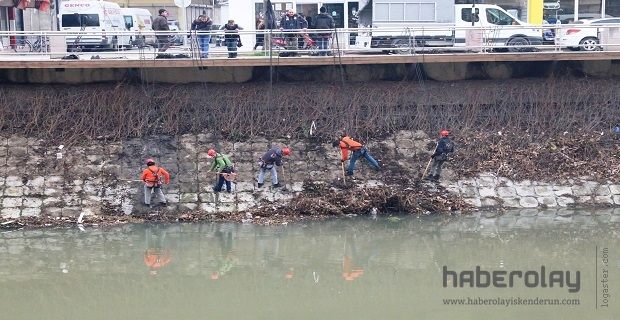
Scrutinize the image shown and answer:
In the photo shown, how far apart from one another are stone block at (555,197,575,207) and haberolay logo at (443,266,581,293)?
5.36m

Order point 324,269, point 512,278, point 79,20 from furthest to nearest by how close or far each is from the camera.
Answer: point 79,20 → point 324,269 → point 512,278

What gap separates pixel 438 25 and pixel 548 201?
7.10m

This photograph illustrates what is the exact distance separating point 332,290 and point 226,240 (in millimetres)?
4424

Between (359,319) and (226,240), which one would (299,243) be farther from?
(359,319)

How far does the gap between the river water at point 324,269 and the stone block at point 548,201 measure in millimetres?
495

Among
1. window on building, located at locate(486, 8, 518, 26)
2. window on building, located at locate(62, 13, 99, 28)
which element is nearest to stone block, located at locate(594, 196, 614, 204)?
window on building, located at locate(486, 8, 518, 26)

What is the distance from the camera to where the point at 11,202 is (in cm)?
2305

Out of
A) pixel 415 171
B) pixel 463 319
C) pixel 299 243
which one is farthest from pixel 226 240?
pixel 463 319

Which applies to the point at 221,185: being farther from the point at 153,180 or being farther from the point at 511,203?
the point at 511,203

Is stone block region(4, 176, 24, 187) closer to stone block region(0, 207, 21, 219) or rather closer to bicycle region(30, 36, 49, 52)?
stone block region(0, 207, 21, 219)

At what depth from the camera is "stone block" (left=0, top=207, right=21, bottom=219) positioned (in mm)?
22703

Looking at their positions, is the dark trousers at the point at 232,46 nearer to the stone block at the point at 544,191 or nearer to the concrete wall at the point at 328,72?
the concrete wall at the point at 328,72

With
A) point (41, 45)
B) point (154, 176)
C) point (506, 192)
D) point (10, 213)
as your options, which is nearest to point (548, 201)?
point (506, 192)

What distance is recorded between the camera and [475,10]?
1189 inches
